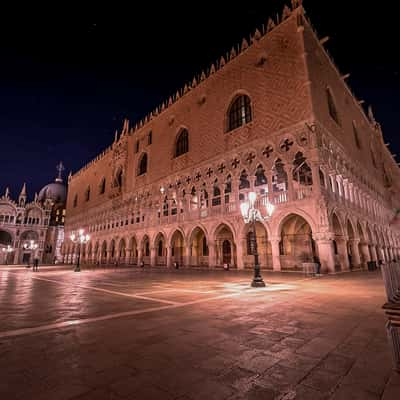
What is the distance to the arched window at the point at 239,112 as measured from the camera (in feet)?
66.3

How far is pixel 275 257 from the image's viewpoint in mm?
15703

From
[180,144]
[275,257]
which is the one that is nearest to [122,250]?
[180,144]

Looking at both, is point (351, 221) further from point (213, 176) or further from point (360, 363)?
point (360, 363)

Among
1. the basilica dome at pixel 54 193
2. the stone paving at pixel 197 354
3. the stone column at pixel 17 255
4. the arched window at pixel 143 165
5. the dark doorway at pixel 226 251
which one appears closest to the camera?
the stone paving at pixel 197 354

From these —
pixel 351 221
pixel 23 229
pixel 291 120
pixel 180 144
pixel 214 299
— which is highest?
pixel 180 144

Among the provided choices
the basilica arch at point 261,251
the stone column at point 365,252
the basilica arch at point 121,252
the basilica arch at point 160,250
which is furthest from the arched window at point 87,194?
the stone column at point 365,252

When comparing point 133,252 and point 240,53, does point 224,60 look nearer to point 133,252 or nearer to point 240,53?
point 240,53

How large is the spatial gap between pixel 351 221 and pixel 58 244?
58.0 m

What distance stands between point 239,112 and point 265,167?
6.49m

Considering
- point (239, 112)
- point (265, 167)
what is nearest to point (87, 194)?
point (239, 112)

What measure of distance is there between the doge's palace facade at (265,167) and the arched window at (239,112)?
11 cm

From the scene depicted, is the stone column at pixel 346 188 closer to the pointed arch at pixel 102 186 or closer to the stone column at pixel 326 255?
the stone column at pixel 326 255

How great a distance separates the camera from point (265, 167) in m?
17.4

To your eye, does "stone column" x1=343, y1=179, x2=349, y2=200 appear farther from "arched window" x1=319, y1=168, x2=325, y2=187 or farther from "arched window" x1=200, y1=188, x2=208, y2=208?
"arched window" x1=200, y1=188, x2=208, y2=208
